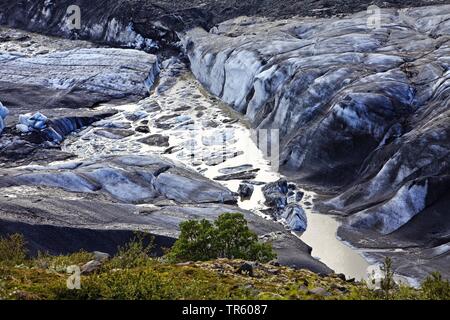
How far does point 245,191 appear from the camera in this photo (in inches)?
1225

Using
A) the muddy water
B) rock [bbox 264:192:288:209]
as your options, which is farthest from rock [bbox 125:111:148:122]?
rock [bbox 264:192:288:209]

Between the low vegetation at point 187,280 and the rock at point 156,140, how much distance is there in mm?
21041

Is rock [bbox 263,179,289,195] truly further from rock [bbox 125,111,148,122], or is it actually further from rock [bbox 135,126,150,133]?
rock [bbox 125,111,148,122]

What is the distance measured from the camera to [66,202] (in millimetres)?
24781

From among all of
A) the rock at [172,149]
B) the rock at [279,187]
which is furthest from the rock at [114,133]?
the rock at [279,187]

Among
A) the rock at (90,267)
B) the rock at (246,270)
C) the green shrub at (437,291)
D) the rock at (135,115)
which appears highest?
the green shrub at (437,291)

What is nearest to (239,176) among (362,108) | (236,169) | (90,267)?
(236,169)

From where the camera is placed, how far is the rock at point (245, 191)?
1224 inches

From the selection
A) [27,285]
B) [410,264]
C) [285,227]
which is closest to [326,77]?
[285,227]

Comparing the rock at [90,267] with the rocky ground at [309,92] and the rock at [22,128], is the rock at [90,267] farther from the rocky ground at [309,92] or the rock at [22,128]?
the rock at [22,128]

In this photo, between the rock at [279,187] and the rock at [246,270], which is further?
the rock at [279,187]

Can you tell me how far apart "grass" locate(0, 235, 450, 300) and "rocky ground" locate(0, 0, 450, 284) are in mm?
10689

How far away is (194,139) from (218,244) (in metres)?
21.6

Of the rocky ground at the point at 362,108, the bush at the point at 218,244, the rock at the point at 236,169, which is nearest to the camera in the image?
the bush at the point at 218,244
